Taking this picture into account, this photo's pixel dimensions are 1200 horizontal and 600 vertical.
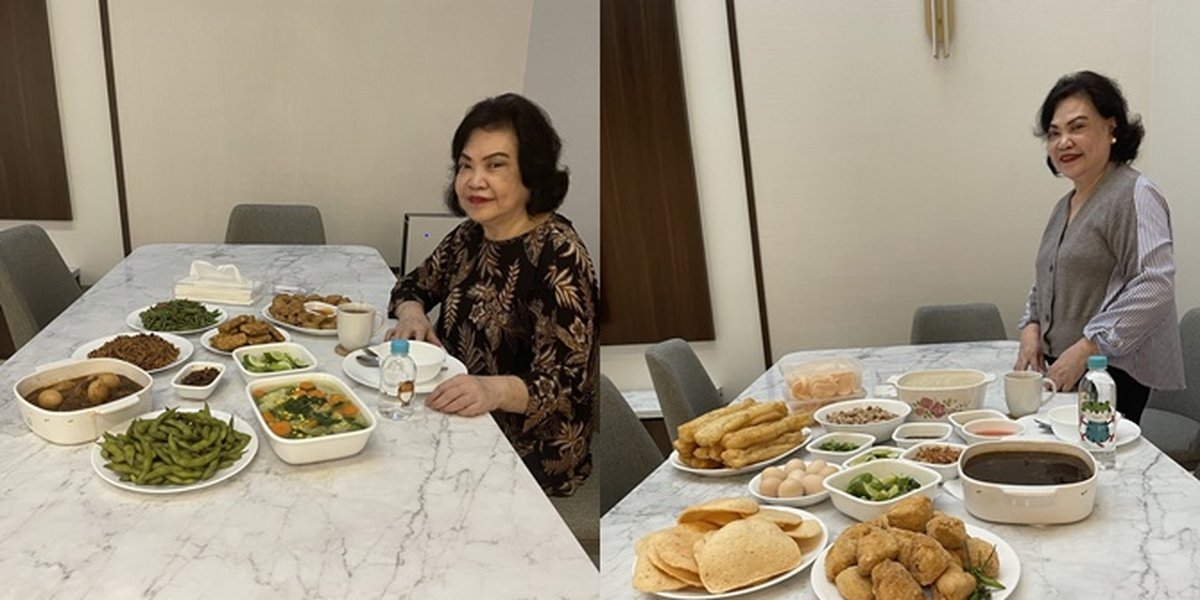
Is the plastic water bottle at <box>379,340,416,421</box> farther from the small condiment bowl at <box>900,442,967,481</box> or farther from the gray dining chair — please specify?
the gray dining chair

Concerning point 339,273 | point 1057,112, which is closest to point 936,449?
point 1057,112

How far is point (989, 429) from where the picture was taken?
1.12 m

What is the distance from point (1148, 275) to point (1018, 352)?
0.60ft

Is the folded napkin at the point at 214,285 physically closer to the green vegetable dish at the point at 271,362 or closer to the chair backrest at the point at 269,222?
the chair backrest at the point at 269,222

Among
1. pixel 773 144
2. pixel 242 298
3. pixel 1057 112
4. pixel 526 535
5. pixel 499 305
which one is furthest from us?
pixel 242 298

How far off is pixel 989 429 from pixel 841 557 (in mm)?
435

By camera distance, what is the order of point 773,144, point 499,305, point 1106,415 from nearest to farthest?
point 1106,415 < point 773,144 < point 499,305

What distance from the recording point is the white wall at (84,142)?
1.18m

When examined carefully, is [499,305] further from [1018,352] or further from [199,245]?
[1018,352]

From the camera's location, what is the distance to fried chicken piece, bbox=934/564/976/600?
71 cm

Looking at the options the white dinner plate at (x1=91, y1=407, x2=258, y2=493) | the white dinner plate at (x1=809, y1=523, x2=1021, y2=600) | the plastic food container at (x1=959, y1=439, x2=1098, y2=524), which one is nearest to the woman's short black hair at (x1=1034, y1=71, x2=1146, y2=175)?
the plastic food container at (x1=959, y1=439, x2=1098, y2=524)

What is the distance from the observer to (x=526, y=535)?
0.83m

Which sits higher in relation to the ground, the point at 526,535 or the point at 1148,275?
the point at 1148,275

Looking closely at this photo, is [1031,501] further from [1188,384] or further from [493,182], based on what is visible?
[493,182]
